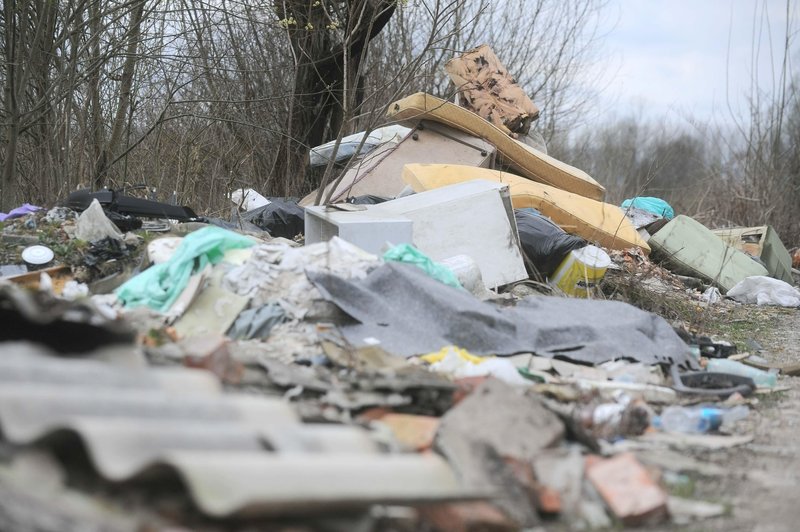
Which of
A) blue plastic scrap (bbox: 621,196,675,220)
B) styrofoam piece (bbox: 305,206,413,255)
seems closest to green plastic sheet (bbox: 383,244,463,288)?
styrofoam piece (bbox: 305,206,413,255)

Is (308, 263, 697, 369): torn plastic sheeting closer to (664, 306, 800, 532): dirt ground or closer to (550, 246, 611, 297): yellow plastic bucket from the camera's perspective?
(664, 306, 800, 532): dirt ground

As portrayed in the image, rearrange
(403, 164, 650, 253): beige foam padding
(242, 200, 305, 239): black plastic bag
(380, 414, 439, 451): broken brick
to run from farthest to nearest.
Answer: (242, 200, 305, 239): black plastic bag, (403, 164, 650, 253): beige foam padding, (380, 414, 439, 451): broken brick

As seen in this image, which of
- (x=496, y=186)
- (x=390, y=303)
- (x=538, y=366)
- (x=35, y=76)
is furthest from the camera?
(x=35, y=76)

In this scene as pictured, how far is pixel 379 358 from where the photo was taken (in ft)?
12.9

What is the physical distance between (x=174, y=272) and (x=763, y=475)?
3.37 meters

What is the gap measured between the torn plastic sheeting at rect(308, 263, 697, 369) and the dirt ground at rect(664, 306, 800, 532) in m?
0.76

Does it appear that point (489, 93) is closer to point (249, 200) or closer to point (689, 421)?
point (249, 200)

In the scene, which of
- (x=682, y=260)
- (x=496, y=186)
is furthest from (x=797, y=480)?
(x=682, y=260)

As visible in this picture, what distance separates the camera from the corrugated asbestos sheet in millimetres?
1976

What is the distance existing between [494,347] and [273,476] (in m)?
2.66

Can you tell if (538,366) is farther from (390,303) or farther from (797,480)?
(797,480)

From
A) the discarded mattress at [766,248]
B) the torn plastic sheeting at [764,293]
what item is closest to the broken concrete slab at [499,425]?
the torn plastic sheeting at [764,293]

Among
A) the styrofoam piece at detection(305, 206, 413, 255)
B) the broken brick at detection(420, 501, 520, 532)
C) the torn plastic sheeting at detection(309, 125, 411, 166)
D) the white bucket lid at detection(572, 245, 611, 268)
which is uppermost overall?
the torn plastic sheeting at detection(309, 125, 411, 166)

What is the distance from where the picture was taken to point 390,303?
469cm
